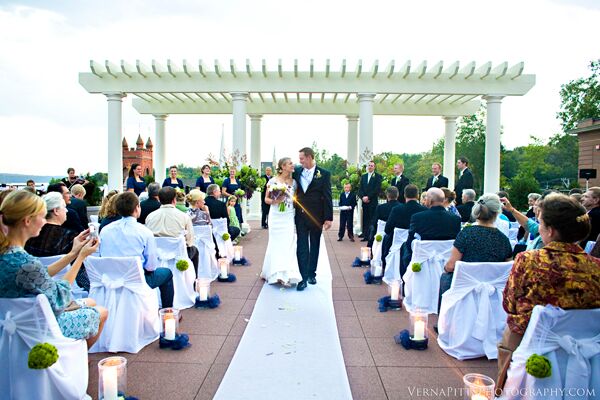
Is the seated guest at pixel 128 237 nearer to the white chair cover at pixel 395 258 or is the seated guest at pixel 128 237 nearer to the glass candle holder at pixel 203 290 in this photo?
the glass candle holder at pixel 203 290

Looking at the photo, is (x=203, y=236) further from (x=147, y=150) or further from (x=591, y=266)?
(x=147, y=150)

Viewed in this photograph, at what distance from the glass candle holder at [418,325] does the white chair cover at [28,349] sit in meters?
3.07

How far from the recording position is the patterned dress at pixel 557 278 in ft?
9.36

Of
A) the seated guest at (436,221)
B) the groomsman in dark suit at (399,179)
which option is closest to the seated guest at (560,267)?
the seated guest at (436,221)

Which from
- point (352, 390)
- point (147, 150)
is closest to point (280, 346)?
point (352, 390)

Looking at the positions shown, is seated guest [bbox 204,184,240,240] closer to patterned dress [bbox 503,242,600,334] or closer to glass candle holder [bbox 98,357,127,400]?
glass candle holder [bbox 98,357,127,400]

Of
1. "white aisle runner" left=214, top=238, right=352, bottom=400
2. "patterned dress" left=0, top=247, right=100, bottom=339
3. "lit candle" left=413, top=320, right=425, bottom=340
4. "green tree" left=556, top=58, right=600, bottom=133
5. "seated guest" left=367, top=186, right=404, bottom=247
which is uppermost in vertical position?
"green tree" left=556, top=58, right=600, bottom=133

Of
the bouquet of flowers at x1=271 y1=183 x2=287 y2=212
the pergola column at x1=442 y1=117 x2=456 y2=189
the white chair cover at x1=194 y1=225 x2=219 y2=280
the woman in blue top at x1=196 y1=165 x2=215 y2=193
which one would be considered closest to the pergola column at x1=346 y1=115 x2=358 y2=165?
the pergola column at x1=442 y1=117 x2=456 y2=189

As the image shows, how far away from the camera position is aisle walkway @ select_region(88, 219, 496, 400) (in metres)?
3.72

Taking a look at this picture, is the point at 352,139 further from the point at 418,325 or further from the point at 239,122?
the point at 418,325

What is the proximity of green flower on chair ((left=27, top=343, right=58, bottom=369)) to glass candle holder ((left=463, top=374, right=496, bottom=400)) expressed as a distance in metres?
2.67

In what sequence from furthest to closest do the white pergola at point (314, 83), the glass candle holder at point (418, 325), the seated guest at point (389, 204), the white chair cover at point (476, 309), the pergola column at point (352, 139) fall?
the pergola column at point (352, 139)
the white pergola at point (314, 83)
the seated guest at point (389, 204)
the glass candle holder at point (418, 325)
the white chair cover at point (476, 309)

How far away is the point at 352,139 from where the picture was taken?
59.2 feet

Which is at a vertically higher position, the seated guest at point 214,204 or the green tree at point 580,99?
the green tree at point 580,99
